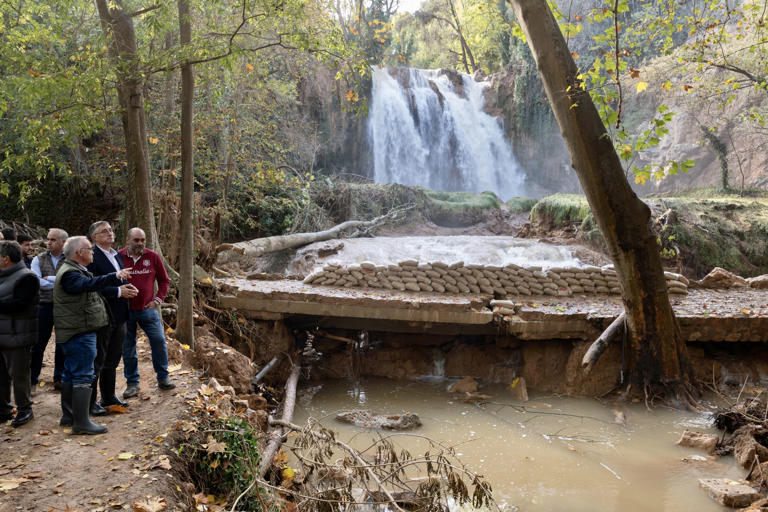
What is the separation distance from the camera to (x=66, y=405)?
4.25 m

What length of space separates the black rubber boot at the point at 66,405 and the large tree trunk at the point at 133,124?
3339 millimetres

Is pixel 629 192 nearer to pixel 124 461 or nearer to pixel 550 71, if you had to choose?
pixel 550 71

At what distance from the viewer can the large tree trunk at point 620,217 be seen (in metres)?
6.89

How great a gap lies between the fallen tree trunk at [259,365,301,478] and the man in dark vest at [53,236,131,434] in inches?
53.6

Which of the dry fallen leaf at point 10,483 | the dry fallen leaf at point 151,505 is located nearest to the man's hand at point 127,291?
the dry fallen leaf at point 10,483

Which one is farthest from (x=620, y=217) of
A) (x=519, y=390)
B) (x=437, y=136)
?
(x=437, y=136)

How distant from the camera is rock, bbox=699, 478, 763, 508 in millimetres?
4746

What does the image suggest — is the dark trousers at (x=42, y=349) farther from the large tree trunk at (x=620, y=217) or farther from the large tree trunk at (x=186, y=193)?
the large tree trunk at (x=620, y=217)

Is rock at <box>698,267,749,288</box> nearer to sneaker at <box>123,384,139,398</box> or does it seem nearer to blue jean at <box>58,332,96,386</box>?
sneaker at <box>123,384,139,398</box>

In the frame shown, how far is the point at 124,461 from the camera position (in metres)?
3.67

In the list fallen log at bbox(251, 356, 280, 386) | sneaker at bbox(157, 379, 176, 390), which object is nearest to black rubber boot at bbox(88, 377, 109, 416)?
sneaker at bbox(157, 379, 176, 390)

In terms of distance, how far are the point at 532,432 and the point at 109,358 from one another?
5.23 meters

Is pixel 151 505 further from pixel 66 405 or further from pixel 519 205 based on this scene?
pixel 519 205

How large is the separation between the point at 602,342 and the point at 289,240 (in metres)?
9.09
